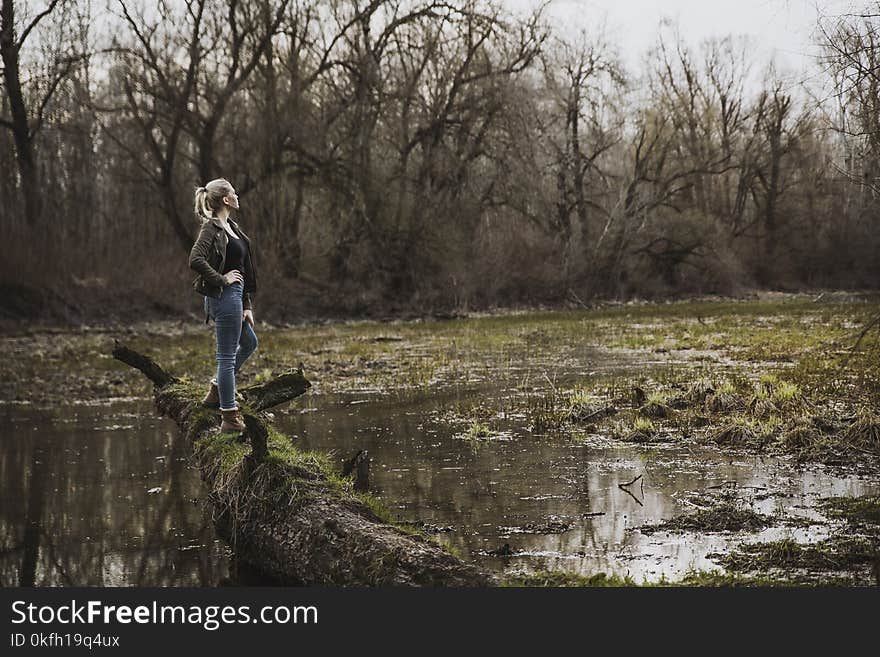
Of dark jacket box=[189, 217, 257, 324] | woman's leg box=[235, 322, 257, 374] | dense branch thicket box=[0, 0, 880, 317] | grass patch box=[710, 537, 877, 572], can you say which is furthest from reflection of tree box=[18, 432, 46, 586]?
dense branch thicket box=[0, 0, 880, 317]

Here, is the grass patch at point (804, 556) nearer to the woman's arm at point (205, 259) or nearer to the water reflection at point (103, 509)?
the water reflection at point (103, 509)

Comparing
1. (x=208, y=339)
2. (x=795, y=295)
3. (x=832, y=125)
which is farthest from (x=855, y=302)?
(x=832, y=125)

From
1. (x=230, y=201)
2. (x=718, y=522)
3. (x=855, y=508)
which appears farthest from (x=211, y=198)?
(x=855, y=508)

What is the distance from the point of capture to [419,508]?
812 centimetres

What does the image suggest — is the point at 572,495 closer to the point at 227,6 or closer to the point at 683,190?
the point at 227,6

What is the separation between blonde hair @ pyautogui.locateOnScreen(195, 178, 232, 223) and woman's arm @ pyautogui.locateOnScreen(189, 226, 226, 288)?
0.53ft

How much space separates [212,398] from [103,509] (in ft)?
4.31

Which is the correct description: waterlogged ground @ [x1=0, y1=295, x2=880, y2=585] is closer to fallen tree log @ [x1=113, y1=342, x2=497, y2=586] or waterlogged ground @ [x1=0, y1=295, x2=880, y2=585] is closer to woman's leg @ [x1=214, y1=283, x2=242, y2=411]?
fallen tree log @ [x1=113, y1=342, x2=497, y2=586]

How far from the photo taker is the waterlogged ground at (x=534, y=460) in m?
6.78

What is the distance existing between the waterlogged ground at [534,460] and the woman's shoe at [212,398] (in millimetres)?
822

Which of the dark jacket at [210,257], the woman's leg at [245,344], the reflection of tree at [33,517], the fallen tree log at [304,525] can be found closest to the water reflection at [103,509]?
the reflection of tree at [33,517]

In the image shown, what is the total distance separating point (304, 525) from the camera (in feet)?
20.9

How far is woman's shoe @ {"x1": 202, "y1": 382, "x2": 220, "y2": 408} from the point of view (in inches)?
352

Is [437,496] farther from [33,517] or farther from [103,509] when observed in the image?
[33,517]
